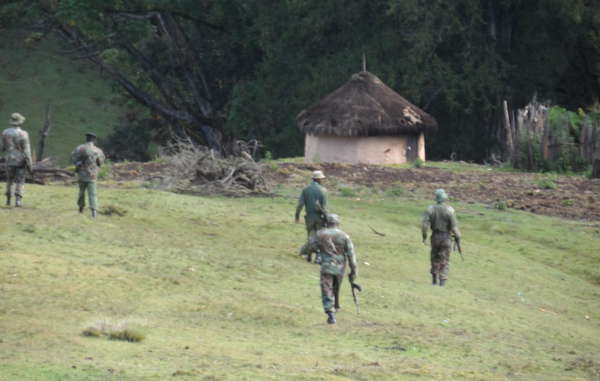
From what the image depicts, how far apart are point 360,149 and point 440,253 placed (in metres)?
19.8

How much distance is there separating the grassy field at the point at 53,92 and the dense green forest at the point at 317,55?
3732 mm

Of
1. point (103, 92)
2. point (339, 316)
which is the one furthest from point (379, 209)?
point (103, 92)

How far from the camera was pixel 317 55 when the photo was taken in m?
49.5

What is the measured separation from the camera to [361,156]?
39938 mm

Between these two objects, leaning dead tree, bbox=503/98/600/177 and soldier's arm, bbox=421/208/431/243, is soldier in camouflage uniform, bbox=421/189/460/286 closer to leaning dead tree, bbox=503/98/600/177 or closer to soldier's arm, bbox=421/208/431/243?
soldier's arm, bbox=421/208/431/243

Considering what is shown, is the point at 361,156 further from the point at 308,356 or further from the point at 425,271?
the point at 308,356

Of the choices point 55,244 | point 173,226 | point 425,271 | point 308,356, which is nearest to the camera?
point 308,356

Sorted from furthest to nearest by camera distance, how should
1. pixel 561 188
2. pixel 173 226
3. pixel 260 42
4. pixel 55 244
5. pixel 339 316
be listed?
pixel 260 42 < pixel 561 188 < pixel 173 226 < pixel 55 244 < pixel 339 316

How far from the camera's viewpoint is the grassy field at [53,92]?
55.3 m

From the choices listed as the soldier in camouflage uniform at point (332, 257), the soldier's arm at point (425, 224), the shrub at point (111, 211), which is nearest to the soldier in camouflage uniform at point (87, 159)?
the shrub at point (111, 211)

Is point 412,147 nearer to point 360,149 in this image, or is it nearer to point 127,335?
point 360,149

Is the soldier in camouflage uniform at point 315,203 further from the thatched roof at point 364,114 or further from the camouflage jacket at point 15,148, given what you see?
the thatched roof at point 364,114

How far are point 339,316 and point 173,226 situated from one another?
8629 millimetres

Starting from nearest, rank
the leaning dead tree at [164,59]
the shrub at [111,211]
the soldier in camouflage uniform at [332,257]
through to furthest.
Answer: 1. the soldier in camouflage uniform at [332,257]
2. the shrub at [111,211]
3. the leaning dead tree at [164,59]
